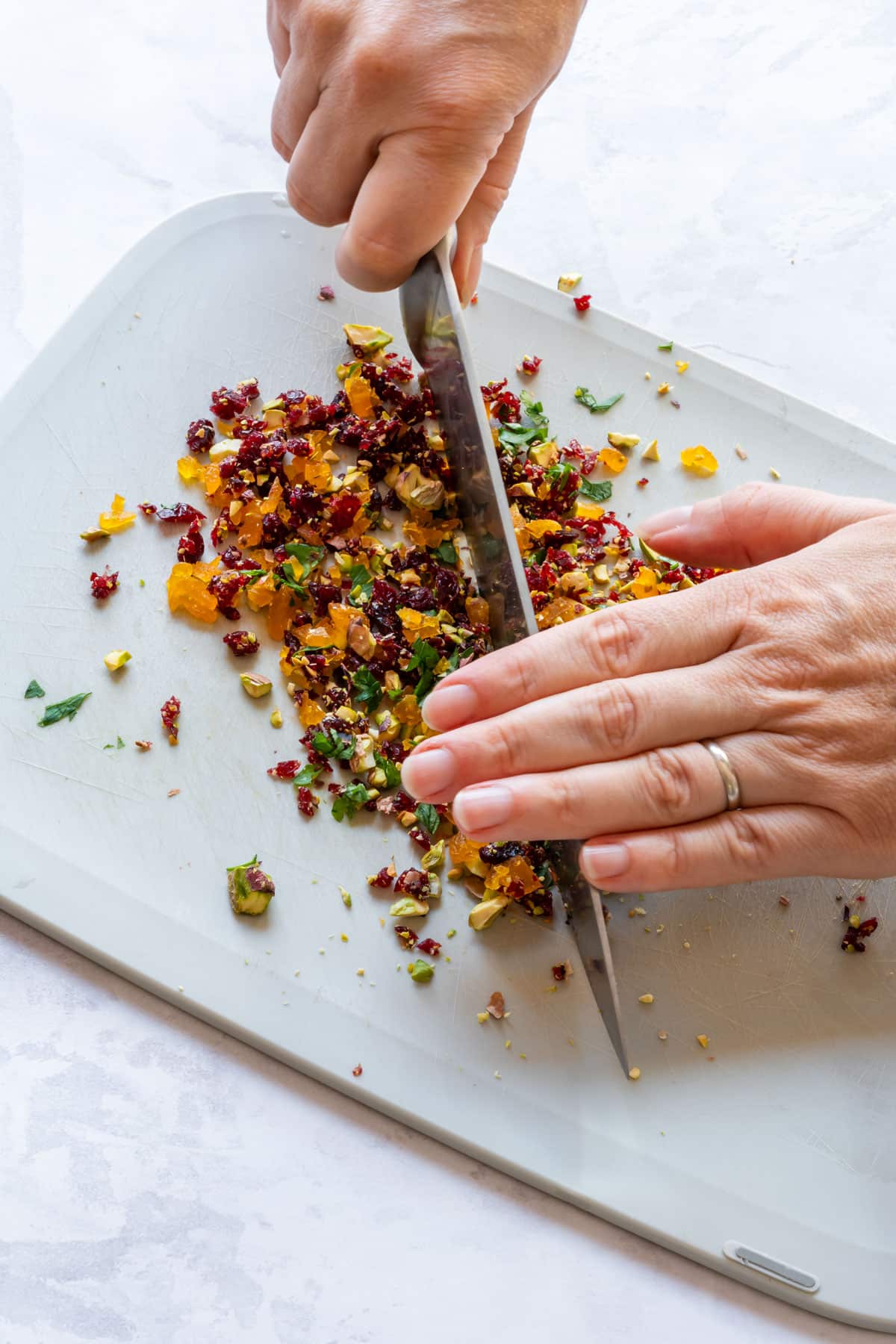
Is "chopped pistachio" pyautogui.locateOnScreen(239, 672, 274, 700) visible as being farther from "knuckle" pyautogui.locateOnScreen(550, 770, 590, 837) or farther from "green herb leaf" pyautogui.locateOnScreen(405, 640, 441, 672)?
"knuckle" pyautogui.locateOnScreen(550, 770, 590, 837)

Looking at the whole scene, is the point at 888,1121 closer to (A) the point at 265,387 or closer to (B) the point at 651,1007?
(B) the point at 651,1007

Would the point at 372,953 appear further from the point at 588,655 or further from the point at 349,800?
the point at 588,655

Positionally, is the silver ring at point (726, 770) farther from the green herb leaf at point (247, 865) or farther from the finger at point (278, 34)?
the finger at point (278, 34)

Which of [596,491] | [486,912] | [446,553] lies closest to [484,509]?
[446,553]

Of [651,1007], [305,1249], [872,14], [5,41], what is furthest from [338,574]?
[872,14]

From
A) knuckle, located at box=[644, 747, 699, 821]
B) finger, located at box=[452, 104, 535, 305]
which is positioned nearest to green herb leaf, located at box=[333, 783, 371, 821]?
knuckle, located at box=[644, 747, 699, 821]

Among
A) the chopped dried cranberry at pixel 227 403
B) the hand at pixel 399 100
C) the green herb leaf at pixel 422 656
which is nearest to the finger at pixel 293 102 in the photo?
the hand at pixel 399 100
